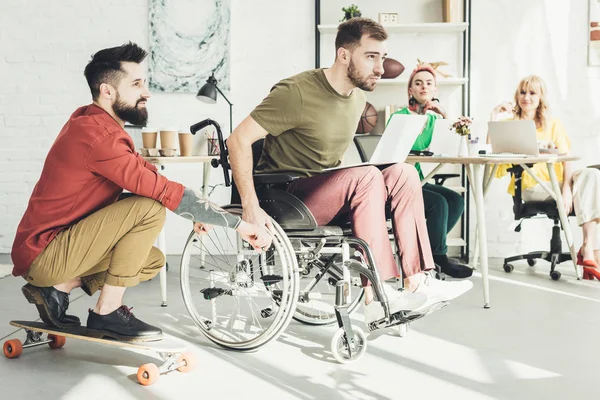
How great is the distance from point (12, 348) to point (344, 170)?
49.5 inches

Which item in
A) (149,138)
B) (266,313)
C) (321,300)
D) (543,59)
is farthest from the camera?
(543,59)

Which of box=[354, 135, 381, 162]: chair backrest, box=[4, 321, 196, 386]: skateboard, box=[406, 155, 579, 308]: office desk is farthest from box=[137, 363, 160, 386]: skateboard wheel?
box=[354, 135, 381, 162]: chair backrest

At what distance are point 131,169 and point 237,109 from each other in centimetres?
275

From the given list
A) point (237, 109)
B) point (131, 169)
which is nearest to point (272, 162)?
point (131, 169)

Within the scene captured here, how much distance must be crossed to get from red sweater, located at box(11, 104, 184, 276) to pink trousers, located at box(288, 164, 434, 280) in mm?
466

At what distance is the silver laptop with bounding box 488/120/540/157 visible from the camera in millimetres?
3445

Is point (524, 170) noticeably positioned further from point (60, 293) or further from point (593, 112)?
point (60, 293)

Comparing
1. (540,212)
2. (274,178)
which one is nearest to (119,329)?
(274,178)

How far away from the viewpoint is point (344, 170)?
7.54 ft

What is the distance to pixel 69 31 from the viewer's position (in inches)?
186

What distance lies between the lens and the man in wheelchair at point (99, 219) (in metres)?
2.12

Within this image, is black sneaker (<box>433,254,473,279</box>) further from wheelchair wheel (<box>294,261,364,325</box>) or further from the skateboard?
the skateboard

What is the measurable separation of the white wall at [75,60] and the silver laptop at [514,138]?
5.25 ft

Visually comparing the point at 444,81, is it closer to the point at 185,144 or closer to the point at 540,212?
the point at 540,212
